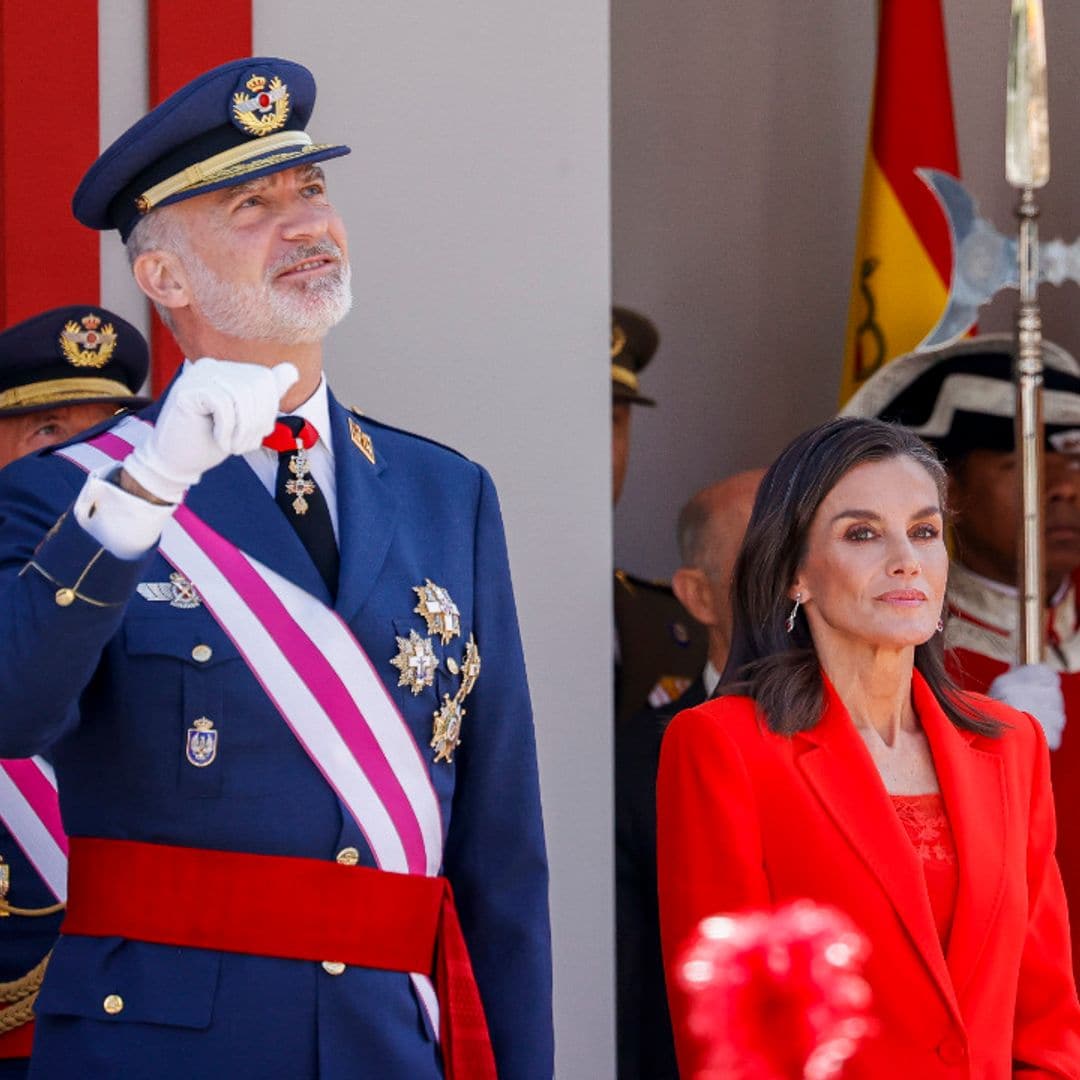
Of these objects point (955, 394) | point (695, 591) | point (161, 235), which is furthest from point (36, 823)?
point (955, 394)

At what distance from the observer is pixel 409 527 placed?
2543 mm

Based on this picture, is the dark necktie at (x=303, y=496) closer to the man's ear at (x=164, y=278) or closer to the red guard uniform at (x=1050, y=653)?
the man's ear at (x=164, y=278)

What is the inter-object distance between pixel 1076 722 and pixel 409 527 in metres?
2.32

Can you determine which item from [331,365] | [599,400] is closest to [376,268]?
[331,365]

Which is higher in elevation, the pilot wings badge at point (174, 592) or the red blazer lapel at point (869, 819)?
the pilot wings badge at point (174, 592)

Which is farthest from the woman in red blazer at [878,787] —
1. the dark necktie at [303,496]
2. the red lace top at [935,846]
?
the dark necktie at [303,496]

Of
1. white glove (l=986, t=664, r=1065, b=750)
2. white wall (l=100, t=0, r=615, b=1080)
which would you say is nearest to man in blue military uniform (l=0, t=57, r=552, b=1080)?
white wall (l=100, t=0, r=615, b=1080)

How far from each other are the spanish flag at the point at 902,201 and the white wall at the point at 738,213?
440mm

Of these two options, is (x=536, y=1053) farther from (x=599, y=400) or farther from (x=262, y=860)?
(x=599, y=400)

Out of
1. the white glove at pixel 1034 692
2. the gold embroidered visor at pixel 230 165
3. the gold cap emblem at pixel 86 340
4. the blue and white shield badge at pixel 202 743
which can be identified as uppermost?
the gold embroidered visor at pixel 230 165

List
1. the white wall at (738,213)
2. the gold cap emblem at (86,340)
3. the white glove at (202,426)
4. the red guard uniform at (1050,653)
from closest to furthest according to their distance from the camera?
the white glove at (202,426) < the gold cap emblem at (86,340) < the red guard uniform at (1050,653) < the white wall at (738,213)

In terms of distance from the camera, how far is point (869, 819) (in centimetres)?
269

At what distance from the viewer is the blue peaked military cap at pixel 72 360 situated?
332cm

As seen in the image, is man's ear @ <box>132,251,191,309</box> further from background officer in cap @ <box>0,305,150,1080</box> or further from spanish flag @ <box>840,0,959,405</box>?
spanish flag @ <box>840,0,959,405</box>
